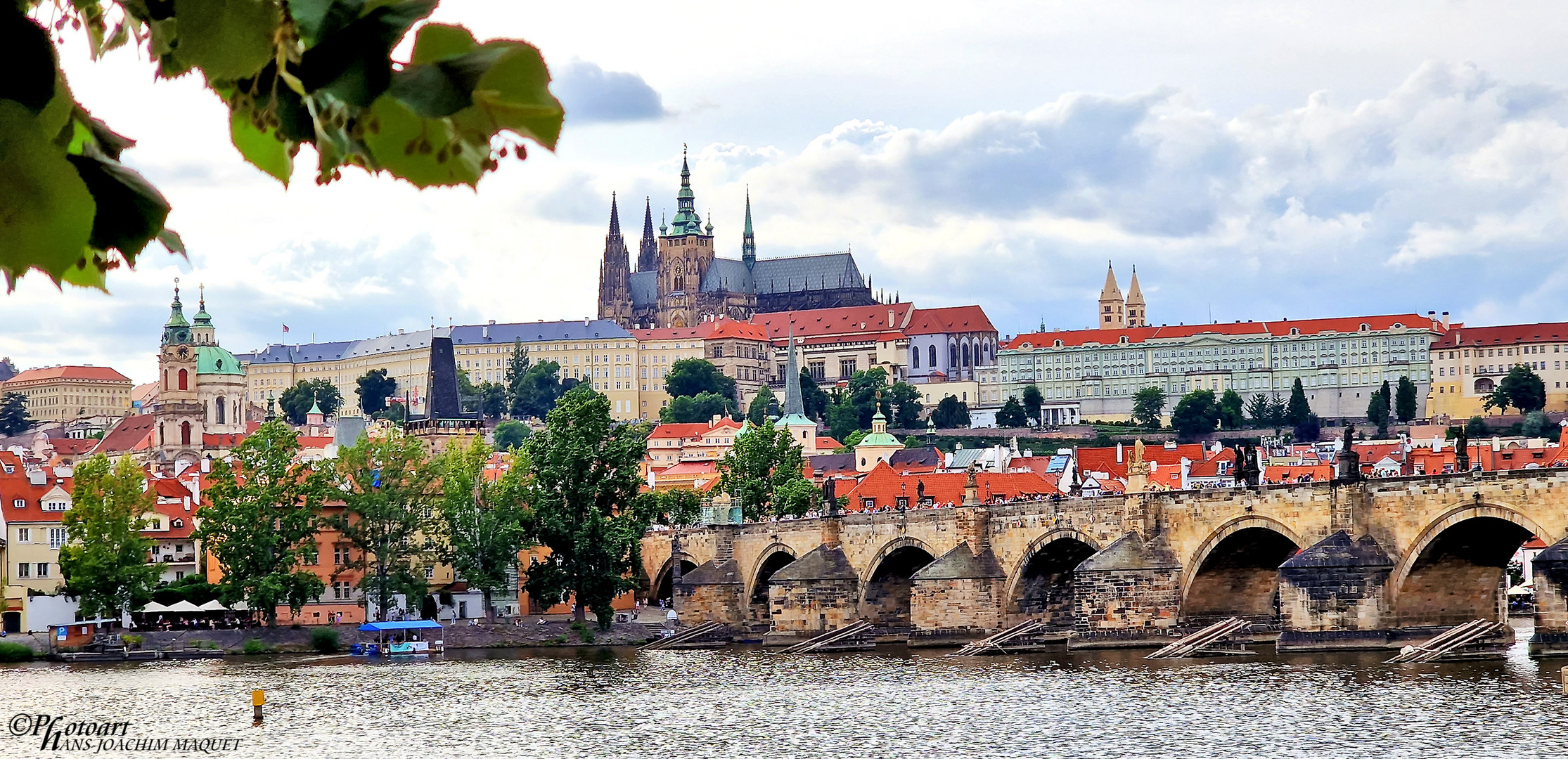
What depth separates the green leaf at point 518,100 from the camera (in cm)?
235

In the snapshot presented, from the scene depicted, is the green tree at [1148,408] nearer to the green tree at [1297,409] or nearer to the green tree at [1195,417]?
the green tree at [1195,417]

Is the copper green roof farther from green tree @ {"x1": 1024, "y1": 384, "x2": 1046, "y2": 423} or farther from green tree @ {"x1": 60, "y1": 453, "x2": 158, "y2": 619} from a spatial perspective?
green tree @ {"x1": 60, "y1": 453, "x2": 158, "y2": 619}

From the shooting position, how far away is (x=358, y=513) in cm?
6838

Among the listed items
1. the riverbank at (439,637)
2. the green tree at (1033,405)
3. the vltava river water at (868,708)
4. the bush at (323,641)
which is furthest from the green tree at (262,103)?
the green tree at (1033,405)

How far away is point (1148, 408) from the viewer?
Answer: 195875 mm

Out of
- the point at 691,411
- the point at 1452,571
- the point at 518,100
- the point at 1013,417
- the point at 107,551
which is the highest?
the point at 691,411

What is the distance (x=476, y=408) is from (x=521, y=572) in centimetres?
12968

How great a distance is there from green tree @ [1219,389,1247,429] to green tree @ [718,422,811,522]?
107 meters

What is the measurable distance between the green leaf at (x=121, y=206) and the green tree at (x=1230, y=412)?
185525 millimetres

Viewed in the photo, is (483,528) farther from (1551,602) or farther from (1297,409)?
(1297,409)

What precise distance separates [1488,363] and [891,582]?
5523 inches

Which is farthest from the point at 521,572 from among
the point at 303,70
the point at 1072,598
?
the point at 303,70

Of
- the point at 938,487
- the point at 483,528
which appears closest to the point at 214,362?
the point at 938,487

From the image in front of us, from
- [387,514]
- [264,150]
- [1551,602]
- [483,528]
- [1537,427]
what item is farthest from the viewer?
[1537,427]
